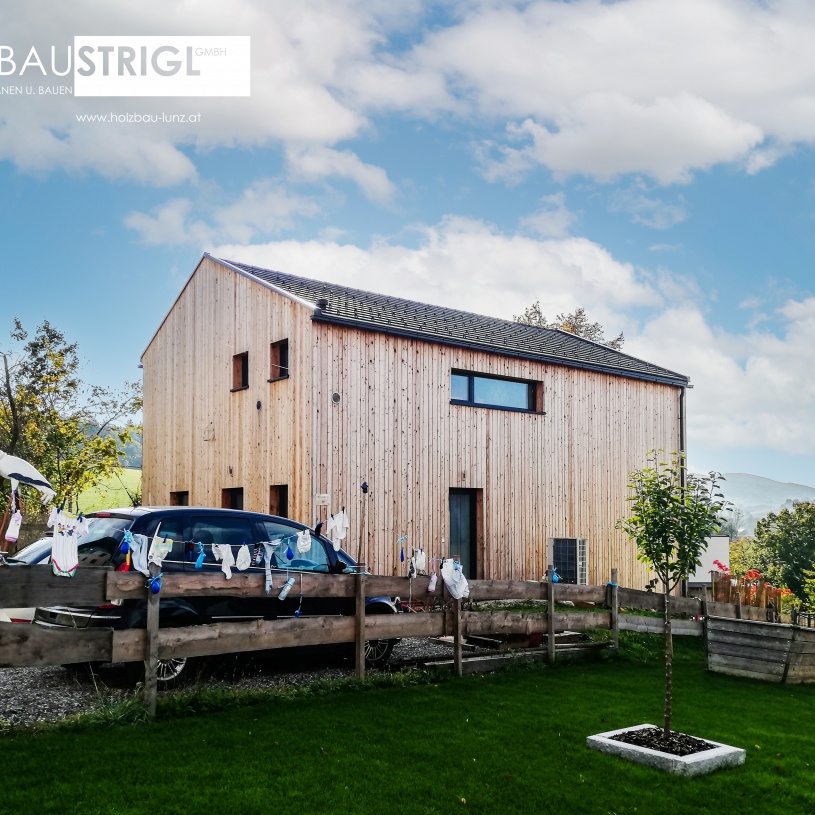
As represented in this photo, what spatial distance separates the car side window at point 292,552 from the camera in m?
8.72

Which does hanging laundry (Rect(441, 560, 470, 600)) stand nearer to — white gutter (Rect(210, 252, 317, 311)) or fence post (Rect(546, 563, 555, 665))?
fence post (Rect(546, 563, 555, 665))

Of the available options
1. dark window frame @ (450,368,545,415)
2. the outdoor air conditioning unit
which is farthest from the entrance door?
the outdoor air conditioning unit

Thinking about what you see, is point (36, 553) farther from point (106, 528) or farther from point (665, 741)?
point (665, 741)

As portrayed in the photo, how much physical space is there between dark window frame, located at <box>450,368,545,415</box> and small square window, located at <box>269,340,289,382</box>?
11.2 feet

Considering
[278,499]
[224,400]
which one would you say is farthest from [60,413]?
[278,499]

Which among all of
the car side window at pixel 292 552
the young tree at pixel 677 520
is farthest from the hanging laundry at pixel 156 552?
the young tree at pixel 677 520

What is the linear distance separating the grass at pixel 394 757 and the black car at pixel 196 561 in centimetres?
98

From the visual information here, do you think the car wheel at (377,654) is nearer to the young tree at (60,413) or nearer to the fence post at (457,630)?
the fence post at (457,630)

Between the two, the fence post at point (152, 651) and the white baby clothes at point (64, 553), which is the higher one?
the white baby clothes at point (64, 553)

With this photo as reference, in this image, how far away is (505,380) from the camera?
17.5m

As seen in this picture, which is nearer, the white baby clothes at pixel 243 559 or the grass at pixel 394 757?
the grass at pixel 394 757

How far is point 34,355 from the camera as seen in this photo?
27.1 m

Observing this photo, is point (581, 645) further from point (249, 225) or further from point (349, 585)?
point (249, 225)

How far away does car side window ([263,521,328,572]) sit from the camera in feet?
28.6
